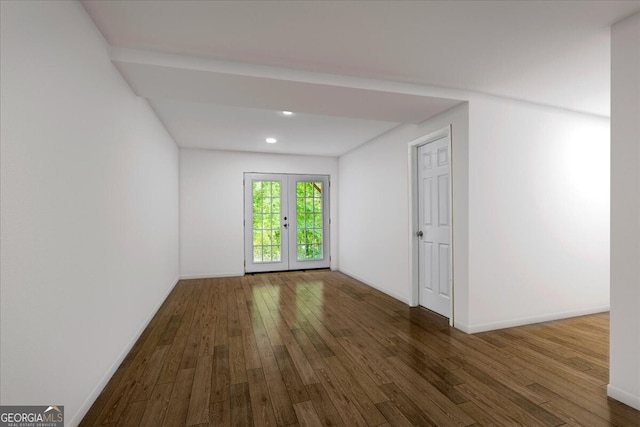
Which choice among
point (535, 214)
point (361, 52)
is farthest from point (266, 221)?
point (535, 214)

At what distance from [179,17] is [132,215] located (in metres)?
1.77

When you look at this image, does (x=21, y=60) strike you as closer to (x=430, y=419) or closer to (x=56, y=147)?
(x=56, y=147)

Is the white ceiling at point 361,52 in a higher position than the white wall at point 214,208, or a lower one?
higher

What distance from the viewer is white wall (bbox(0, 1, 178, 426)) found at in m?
1.23

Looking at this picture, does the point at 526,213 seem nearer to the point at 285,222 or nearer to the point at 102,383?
the point at 102,383

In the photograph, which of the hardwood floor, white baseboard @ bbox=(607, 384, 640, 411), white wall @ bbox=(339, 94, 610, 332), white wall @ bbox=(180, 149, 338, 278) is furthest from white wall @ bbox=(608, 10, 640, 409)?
white wall @ bbox=(180, 149, 338, 278)

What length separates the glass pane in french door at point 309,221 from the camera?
Answer: 6.59 m

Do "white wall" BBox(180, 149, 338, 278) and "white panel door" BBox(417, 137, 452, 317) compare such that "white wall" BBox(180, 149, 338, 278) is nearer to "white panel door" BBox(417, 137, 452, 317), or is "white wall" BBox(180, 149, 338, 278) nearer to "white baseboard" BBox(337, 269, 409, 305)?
"white baseboard" BBox(337, 269, 409, 305)

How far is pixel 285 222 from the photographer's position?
646cm

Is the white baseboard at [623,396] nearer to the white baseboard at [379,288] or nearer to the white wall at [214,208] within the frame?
the white baseboard at [379,288]

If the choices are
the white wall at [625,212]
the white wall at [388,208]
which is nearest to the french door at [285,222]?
the white wall at [388,208]

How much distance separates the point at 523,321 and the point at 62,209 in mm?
4266

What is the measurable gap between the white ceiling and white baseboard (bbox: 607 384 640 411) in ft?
8.08

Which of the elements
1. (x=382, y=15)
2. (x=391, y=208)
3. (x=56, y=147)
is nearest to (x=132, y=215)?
(x=56, y=147)
